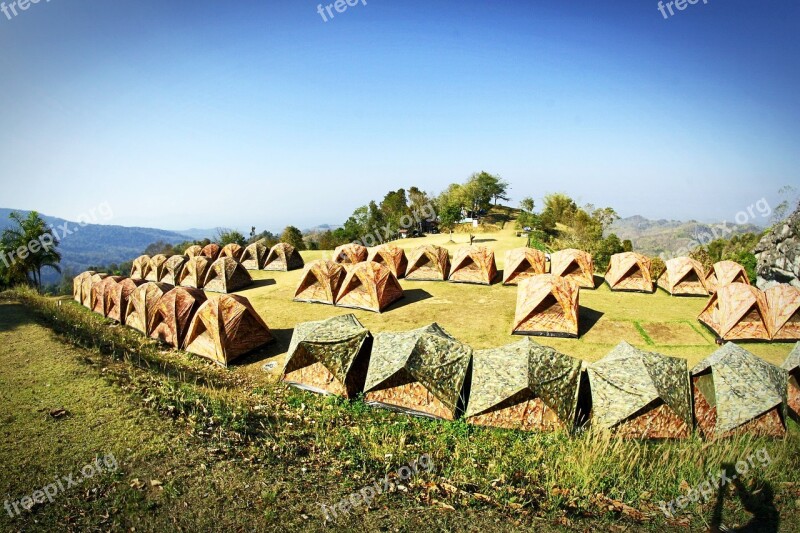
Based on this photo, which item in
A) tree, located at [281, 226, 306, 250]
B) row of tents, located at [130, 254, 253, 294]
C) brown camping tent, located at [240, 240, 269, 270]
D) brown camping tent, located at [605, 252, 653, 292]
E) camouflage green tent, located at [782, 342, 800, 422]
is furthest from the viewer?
tree, located at [281, 226, 306, 250]

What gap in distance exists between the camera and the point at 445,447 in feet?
26.2

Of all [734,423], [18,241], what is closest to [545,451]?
[734,423]

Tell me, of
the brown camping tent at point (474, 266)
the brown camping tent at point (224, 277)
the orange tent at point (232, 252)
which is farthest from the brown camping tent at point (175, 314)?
the orange tent at point (232, 252)

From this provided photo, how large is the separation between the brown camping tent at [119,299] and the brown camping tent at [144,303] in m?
0.85

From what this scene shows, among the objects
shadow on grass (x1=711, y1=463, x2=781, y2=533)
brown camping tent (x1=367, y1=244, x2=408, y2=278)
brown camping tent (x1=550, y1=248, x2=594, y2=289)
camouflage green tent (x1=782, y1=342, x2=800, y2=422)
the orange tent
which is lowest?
shadow on grass (x1=711, y1=463, x2=781, y2=533)

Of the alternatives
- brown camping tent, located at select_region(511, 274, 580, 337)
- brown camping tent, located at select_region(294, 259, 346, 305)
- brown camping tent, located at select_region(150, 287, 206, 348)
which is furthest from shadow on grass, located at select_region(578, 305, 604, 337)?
brown camping tent, located at select_region(150, 287, 206, 348)

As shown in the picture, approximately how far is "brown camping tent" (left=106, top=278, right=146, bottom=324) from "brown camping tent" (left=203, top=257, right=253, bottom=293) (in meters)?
5.47

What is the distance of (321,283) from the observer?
20094mm

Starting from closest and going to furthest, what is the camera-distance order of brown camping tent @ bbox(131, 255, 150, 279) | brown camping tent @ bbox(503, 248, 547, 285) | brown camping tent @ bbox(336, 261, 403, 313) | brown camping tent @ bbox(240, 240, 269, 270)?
brown camping tent @ bbox(336, 261, 403, 313), brown camping tent @ bbox(503, 248, 547, 285), brown camping tent @ bbox(131, 255, 150, 279), brown camping tent @ bbox(240, 240, 269, 270)

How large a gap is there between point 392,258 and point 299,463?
1804cm

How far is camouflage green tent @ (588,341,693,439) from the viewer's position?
329 inches

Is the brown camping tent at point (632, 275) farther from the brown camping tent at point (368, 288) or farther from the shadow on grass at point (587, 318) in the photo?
the brown camping tent at point (368, 288)

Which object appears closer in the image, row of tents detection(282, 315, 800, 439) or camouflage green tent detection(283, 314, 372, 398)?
row of tents detection(282, 315, 800, 439)

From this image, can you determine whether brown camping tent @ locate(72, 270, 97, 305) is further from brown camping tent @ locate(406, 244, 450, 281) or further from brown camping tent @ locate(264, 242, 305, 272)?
brown camping tent @ locate(406, 244, 450, 281)
